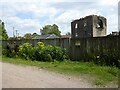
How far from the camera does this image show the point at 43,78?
1002cm

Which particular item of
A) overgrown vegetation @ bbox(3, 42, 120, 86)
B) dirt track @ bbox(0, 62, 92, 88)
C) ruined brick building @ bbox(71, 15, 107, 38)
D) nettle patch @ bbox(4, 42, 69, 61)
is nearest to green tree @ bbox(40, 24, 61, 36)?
ruined brick building @ bbox(71, 15, 107, 38)

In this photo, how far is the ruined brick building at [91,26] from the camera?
176 ft

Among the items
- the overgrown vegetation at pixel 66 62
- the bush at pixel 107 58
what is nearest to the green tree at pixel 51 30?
the overgrown vegetation at pixel 66 62

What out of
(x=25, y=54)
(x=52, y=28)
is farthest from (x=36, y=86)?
(x=52, y=28)

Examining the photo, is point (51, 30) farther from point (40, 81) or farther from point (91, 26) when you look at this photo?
point (40, 81)

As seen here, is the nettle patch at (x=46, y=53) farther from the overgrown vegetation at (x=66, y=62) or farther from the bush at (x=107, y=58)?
the bush at (x=107, y=58)

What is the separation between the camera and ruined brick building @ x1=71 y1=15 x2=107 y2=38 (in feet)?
176

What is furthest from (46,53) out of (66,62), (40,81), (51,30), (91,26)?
(51,30)

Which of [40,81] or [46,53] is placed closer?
[40,81]

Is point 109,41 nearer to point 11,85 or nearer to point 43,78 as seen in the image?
point 43,78

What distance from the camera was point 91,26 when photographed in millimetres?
54719

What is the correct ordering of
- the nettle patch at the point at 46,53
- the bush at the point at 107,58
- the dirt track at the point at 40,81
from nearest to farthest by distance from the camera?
the dirt track at the point at 40,81 < the bush at the point at 107,58 < the nettle patch at the point at 46,53

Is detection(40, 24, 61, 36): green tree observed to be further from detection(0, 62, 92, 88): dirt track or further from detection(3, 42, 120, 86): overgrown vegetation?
detection(0, 62, 92, 88): dirt track

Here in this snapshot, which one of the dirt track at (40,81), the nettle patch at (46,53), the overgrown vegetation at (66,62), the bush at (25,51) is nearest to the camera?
the dirt track at (40,81)
